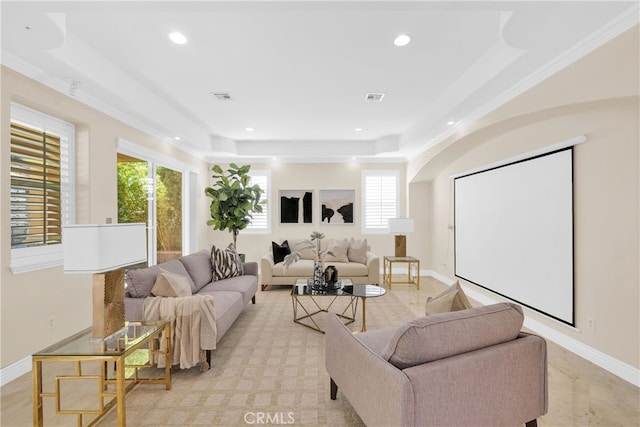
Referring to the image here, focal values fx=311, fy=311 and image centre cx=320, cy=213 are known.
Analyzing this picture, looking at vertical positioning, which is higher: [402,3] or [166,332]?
[402,3]

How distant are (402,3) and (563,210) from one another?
2.61 meters

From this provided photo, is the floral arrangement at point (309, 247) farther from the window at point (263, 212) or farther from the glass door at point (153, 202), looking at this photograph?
the glass door at point (153, 202)

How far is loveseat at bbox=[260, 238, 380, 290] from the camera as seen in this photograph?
5492 mm

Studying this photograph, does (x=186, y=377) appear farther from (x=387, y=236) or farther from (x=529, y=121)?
(x=387, y=236)

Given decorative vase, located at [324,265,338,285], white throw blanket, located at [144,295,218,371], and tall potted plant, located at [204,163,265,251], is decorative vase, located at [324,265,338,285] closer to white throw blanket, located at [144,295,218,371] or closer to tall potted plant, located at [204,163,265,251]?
white throw blanket, located at [144,295,218,371]

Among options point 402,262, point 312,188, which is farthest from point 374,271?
point 312,188

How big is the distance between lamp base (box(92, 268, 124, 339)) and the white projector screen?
12.8 ft

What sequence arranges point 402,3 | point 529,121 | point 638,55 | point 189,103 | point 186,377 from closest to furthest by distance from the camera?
point 402,3 < point 638,55 < point 186,377 < point 529,121 < point 189,103

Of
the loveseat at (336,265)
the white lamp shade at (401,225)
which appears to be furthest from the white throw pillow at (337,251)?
the white lamp shade at (401,225)

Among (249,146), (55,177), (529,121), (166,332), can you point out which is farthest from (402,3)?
(249,146)

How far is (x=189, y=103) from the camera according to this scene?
431 cm

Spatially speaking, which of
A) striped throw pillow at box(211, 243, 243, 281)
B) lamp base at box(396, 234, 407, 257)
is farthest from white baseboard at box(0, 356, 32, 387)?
lamp base at box(396, 234, 407, 257)

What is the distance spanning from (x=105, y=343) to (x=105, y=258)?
0.54 m

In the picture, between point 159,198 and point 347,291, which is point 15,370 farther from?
point 347,291
